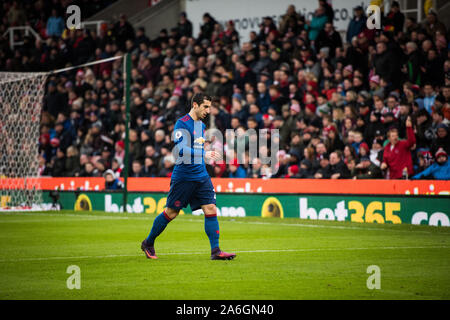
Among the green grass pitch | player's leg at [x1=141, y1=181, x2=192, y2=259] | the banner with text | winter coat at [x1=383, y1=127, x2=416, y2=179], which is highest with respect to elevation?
winter coat at [x1=383, y1=127, x2=416, y2=179]

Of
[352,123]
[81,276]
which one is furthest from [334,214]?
[81,276]

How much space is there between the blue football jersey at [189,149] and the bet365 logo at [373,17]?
1048 centimetres

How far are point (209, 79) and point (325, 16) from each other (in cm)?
413

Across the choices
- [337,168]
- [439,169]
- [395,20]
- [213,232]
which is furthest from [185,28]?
[213,232]

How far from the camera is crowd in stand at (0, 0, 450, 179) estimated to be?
16.7 meters

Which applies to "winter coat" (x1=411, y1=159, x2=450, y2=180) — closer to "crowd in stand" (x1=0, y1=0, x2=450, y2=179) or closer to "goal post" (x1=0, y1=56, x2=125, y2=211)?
"crowd in stand" (x1=0, y1=0, x2=450, y2=179)

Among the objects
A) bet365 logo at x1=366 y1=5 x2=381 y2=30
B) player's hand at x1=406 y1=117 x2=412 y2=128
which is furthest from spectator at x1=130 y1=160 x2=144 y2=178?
player's hand at x1=406 y1=117 x2=412 y2=128

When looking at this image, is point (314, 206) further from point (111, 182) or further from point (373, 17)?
point (111, 182)

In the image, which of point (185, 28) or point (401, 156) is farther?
point (185, 28)

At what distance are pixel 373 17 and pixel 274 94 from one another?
122 inches

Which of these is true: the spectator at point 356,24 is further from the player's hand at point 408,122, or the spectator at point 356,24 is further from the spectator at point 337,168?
the player's hand at point 408,122

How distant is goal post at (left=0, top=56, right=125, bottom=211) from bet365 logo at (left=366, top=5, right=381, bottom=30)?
7689 mm

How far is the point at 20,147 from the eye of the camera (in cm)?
2175

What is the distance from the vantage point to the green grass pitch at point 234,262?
7176mm
